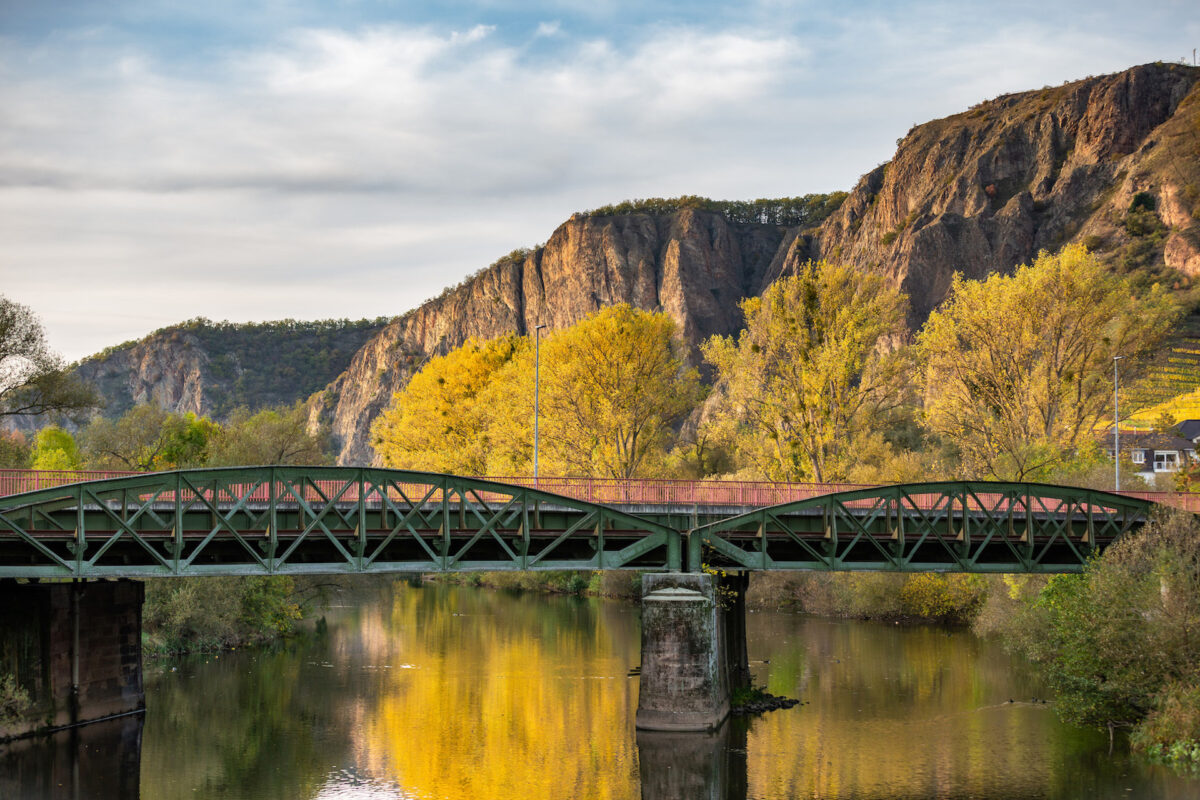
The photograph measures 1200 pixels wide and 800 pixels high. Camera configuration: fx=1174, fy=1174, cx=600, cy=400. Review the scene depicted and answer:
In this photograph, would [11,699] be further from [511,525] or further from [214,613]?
[214,613]

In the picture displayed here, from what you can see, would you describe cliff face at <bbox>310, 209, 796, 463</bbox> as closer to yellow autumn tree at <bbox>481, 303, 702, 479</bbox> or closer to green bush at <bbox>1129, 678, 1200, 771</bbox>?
yellow autumn tree at <bbox>481, 303, 702, 479</bbox>

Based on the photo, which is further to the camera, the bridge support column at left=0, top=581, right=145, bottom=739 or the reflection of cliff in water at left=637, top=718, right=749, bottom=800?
the bridge support column at left=0, top=581, right=145, bottom=739

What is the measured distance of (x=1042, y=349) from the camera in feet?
195

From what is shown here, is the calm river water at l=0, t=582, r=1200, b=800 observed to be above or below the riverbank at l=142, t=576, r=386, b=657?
below

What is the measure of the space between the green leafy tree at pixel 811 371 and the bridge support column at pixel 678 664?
88.8 ft

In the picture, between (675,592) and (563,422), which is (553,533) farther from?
(563,422)

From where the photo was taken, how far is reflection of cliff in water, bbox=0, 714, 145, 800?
27.4 m

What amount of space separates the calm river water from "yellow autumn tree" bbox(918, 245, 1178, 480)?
13.7 metres

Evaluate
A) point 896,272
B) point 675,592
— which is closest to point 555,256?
point 896,272

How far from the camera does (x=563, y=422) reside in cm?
6544

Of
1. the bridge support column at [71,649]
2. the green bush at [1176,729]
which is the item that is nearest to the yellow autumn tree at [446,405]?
the bridge support column at [71,649]

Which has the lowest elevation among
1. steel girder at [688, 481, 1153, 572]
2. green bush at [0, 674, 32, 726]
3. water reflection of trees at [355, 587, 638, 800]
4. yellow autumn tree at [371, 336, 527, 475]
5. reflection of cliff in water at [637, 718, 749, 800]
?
reflection of cliff in water at [637, 718, 749, 800]

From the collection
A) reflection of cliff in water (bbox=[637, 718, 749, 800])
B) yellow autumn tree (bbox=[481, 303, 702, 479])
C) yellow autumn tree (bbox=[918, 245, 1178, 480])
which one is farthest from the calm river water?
yellow autumn tree (bbox=[481, 303, 702, 479])

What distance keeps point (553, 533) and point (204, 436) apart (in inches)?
2202
